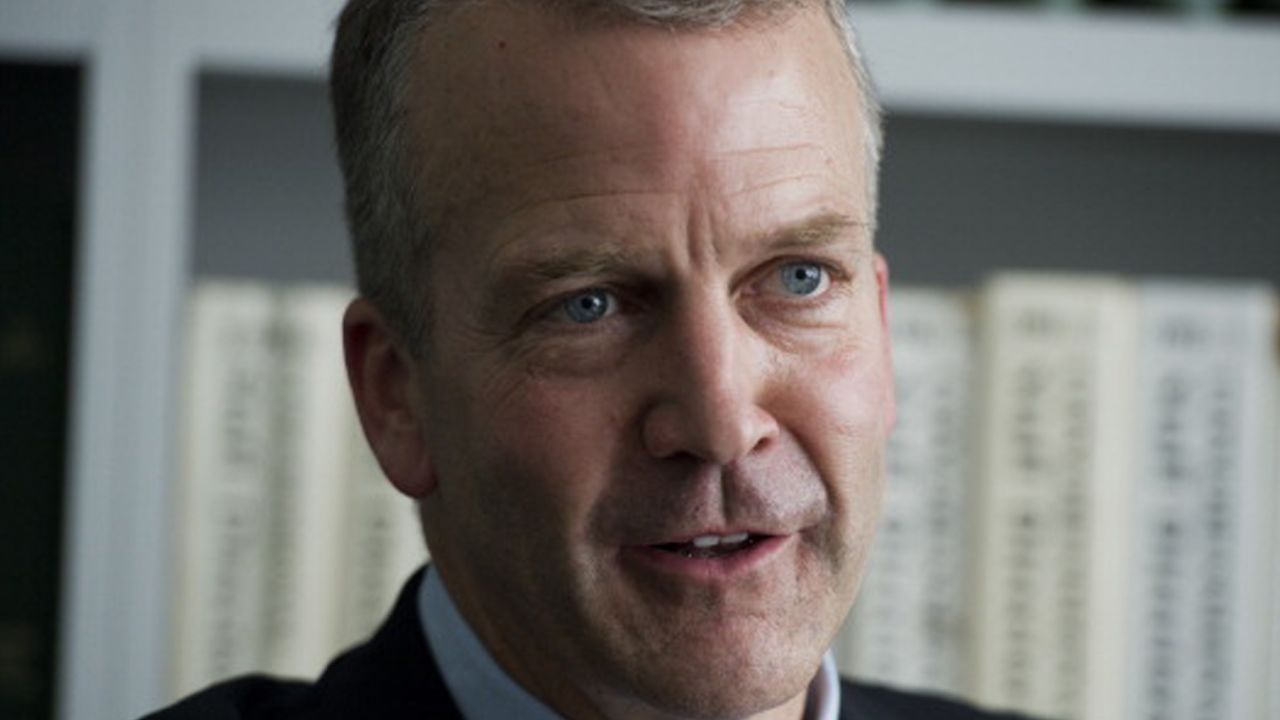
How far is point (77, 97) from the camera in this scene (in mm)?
1314

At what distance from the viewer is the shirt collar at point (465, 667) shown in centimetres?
102

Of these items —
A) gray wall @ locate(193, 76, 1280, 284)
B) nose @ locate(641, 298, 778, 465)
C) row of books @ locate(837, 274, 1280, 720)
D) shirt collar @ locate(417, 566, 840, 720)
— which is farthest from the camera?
gray wall @ locate(193, 76, 1280, 284)

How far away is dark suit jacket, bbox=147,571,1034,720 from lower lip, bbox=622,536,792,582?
17cm

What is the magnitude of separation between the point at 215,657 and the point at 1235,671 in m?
0.69

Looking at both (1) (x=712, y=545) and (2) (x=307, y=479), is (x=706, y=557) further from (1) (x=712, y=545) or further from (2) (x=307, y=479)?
(2) (x=307, y=479)

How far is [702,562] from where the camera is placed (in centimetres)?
93

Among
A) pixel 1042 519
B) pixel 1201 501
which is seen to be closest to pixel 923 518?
pixel 1042 519

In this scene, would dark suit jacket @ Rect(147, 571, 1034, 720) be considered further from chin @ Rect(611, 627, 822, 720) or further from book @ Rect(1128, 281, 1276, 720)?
book @ Rect(1128, 281, 1276, 720)

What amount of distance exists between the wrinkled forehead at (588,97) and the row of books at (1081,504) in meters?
0.45

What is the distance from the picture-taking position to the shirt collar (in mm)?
1024

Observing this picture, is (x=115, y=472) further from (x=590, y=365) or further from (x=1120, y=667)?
(x=1120, y=667)

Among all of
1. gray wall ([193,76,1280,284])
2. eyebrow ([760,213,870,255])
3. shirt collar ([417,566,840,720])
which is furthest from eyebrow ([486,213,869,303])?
gray wall ([193,76,1280,284])

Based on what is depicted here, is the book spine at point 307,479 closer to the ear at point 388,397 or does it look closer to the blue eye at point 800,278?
the ear at point 388,397

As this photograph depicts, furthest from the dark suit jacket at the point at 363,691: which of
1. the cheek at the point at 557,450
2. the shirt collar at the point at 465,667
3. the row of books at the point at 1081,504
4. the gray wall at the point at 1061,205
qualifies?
the gray wall at the point at 1061,205
